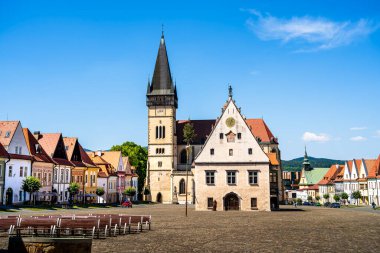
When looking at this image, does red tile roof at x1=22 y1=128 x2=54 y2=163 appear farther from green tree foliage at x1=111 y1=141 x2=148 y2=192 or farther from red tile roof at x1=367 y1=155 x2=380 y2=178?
red tile roof at x1=367 y1=155 x2=380 y2=178

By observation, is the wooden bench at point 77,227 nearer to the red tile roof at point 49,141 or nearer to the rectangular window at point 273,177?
the rectangular window at point 273,177

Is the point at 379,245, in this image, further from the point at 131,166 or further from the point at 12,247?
the point at 131,166

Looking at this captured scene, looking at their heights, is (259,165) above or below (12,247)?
above

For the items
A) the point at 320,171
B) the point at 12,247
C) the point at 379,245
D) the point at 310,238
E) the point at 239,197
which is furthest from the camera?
the point at 320,171

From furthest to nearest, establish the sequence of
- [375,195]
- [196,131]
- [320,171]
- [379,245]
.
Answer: [320,171]
[196,131]
[375,195]
[379,245]

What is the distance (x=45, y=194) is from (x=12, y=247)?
2118 inches

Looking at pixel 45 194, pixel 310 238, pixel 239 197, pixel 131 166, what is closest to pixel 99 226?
pixel 310 238

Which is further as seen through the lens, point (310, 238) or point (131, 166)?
point (131, 166)

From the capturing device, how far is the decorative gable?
57250mm

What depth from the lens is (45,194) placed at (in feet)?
205

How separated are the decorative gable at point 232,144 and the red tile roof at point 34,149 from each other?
23.8m

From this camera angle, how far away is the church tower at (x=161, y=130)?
102000 millimetres

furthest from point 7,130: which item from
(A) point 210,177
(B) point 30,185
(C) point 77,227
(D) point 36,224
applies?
(C) point 77,227

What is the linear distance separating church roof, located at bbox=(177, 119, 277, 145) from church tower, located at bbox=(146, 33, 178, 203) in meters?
4.06
